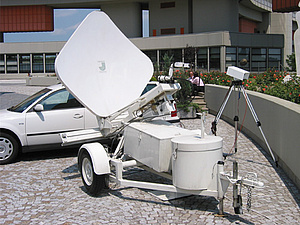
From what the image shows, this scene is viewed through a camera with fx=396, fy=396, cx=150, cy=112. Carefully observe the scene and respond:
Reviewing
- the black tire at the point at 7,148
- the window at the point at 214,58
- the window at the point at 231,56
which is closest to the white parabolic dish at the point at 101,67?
the black tire at the point at 7,148

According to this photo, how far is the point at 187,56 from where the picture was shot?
32.1m

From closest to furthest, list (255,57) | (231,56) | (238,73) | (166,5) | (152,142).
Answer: (152,142)
(238,73)
(231,56)
(255,57)
(166,5)

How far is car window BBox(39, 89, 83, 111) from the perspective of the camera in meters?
9.40

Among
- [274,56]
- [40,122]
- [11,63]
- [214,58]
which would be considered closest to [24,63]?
[11,63]

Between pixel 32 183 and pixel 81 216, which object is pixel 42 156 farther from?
pixel 81 216

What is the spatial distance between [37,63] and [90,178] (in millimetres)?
49348

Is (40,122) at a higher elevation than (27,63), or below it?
below

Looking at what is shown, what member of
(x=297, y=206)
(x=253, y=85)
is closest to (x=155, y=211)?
(x=297, y=206)

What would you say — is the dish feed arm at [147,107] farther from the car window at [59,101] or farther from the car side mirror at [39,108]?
the car window at [59,101]

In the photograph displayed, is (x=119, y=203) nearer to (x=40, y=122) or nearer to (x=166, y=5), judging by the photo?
(x=40, y=122)

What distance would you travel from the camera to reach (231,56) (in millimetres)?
42031

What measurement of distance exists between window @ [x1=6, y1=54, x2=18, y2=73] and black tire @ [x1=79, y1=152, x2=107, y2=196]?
50.9 m

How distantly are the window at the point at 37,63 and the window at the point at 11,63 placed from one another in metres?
2.80

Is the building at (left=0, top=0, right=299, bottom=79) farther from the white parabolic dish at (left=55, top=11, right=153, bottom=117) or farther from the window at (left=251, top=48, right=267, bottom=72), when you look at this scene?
the white parabolic dish at (left=55, top=11, right=153, bottom=117)
